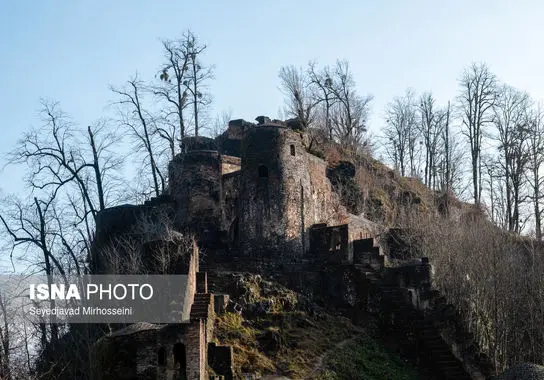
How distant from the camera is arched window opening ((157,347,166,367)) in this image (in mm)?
20359

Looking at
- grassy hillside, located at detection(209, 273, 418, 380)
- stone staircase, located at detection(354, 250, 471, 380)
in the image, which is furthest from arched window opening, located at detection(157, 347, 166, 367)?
stone staircase, located at detection(354, 250, 471, 380)

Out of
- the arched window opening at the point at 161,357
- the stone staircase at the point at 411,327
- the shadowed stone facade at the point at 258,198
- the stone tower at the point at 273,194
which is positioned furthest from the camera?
the shadowed stone facade at the point at 258,198

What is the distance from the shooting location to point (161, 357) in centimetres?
2044

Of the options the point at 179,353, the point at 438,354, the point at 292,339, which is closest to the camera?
the point at 179,353

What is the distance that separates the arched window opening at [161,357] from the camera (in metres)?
20.4

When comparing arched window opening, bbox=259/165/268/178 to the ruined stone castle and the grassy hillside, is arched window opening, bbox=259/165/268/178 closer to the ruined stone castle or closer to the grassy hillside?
the ruined stone castle

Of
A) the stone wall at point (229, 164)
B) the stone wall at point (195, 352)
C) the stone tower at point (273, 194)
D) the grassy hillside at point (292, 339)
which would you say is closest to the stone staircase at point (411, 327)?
the grassy hillside at point (292, 339)

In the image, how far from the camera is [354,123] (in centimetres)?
5119

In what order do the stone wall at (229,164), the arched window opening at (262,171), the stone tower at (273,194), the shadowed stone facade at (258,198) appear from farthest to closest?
the stone wall at (229,164) < the arched window opening at (262,171) < the shadowed stone facade at (258,198) < the stone tower at (273,194)

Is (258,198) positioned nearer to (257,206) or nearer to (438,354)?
(257,206)

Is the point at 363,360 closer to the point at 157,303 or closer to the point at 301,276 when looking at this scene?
the point at 301,276

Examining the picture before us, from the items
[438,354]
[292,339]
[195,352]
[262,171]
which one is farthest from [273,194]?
[195,352]

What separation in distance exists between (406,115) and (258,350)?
33.9m

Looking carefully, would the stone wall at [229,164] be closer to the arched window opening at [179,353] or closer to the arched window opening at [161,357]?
the arched window opening at [179,353]
